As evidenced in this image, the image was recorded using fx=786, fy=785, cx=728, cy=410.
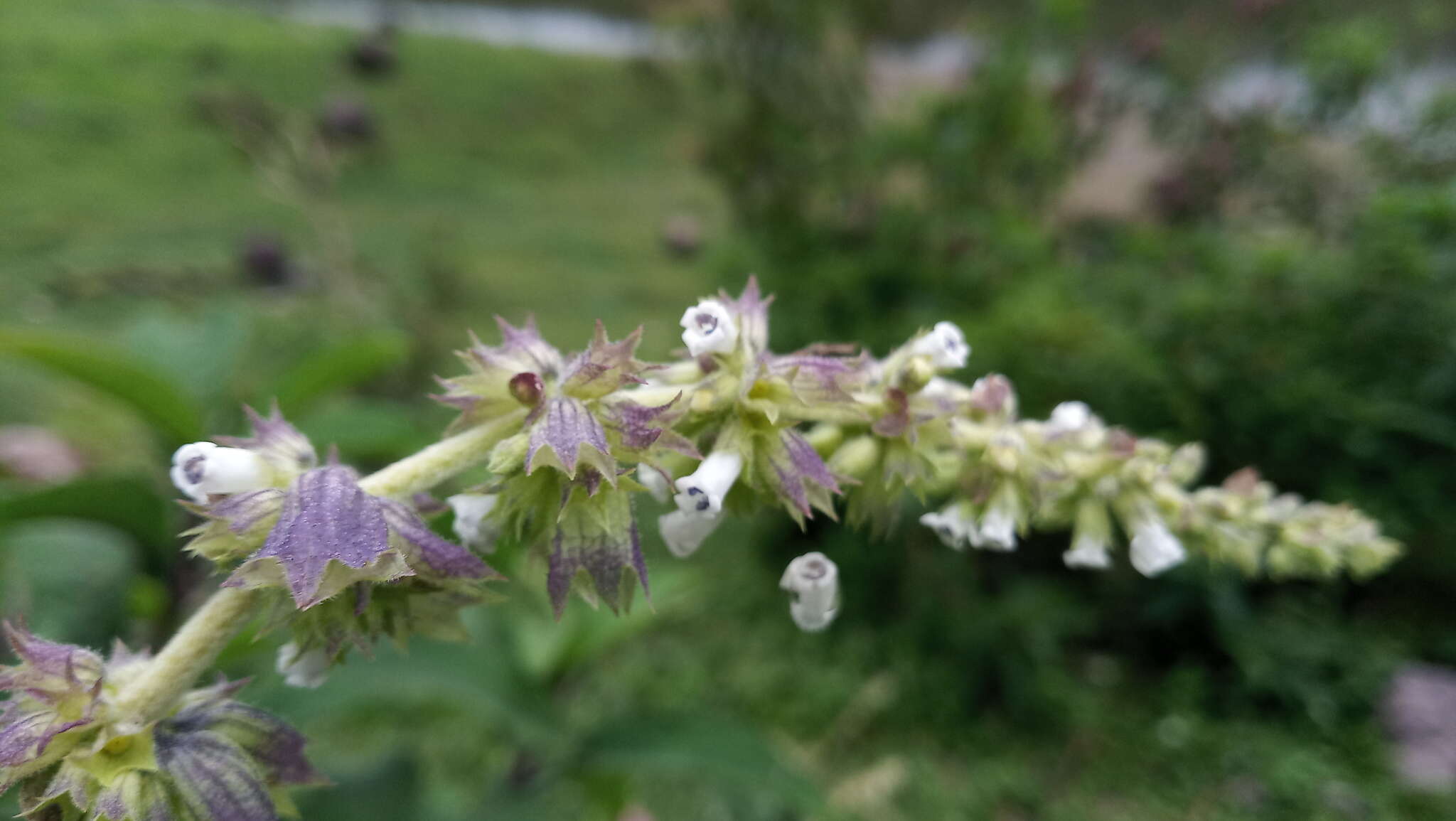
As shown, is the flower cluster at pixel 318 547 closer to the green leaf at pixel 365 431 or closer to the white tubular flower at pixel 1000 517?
the white tubular flower at pixel 1000 517

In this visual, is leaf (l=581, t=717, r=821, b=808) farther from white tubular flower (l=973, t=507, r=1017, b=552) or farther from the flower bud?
the flower bud

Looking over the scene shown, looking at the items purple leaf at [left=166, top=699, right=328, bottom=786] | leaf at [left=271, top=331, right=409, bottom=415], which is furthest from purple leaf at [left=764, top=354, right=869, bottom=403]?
leaf at [left=271, top=331, right=409, bottom=415]

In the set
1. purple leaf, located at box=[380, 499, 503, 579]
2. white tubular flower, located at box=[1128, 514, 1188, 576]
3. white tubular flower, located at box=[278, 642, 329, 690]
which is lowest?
white tubular flower, located at box=[278, 642, 329, 690]

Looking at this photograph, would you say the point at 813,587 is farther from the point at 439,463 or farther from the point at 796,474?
the point at 439,463

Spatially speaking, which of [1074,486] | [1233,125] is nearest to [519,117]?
[1233,125]

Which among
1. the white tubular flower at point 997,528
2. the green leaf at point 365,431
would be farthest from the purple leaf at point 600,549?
the green leaf at point 365,431

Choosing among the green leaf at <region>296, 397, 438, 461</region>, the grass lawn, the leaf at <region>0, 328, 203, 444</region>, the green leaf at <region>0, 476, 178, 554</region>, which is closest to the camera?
the green leaf at <region>0, 476, 178, 554</region>
